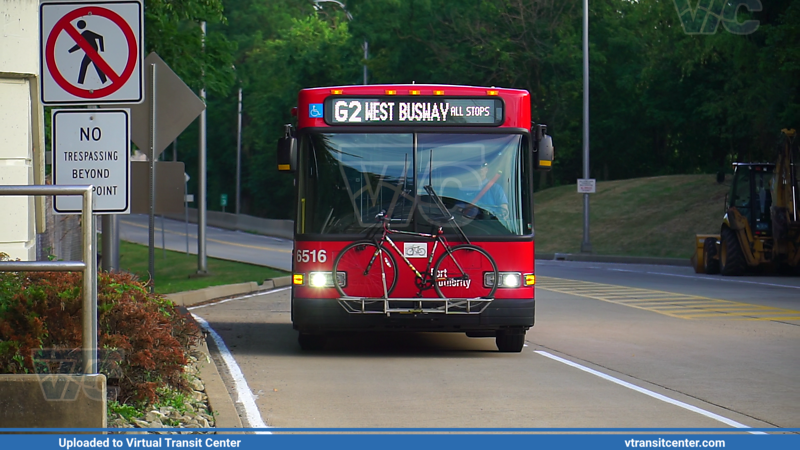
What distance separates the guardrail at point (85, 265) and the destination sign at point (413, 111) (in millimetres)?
5698

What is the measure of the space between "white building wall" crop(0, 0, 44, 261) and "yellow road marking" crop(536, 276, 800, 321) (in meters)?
9.58

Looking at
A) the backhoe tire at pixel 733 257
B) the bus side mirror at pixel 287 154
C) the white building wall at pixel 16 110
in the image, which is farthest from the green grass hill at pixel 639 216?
the white building wall at pixel 16 110

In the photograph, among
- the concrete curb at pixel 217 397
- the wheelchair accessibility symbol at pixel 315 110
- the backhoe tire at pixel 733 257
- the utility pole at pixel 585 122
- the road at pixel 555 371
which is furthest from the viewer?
the utility pole at pixel 585 122

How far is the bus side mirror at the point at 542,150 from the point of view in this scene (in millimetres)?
11898

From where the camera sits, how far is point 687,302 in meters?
18.8

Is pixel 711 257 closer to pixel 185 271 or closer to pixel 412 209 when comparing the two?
pixel 185 271

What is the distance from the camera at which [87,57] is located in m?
6.71

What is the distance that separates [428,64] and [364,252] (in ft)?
160

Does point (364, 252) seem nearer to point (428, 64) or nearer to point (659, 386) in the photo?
point (659, 386)

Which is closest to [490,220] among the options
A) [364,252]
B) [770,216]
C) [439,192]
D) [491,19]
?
[439,192]

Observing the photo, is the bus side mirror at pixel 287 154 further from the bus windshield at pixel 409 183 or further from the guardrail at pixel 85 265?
the guardrail at pixel 85 265

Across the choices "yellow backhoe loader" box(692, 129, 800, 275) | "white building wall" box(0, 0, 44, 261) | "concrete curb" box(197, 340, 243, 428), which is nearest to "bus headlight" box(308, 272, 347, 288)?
"concrete curb" box(197, 340, 243, 428)

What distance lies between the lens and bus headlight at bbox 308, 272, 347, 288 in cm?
1155

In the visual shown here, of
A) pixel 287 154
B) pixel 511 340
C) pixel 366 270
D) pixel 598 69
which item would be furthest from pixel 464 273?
pixel 598 69
